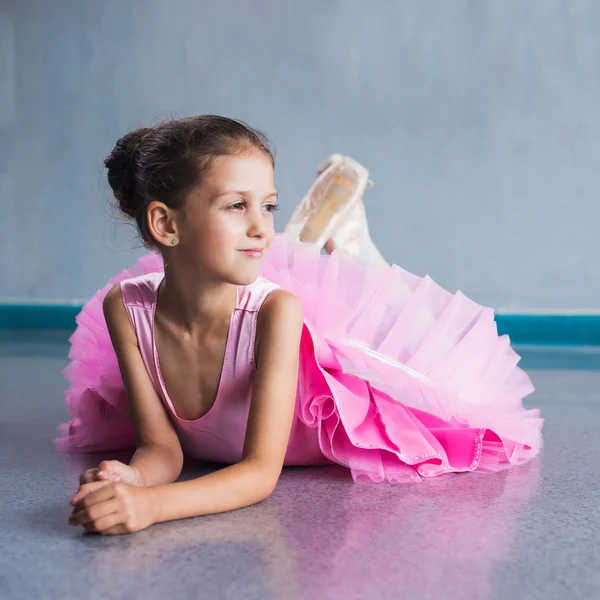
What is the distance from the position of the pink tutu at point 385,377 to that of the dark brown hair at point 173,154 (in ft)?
0.99

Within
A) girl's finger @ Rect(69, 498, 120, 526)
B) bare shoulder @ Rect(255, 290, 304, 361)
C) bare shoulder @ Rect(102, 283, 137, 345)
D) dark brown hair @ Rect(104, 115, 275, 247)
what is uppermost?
dark brown hair @ Rect(104, 115, 275, 247)

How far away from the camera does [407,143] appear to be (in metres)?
3.90

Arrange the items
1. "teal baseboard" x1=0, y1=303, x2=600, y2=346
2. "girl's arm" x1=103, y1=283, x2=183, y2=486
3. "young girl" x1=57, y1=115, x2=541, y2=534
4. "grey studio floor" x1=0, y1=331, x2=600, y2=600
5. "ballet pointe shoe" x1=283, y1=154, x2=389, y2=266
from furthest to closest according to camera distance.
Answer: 1. "teal baseboard" x1=0, y1=303, x2=600, y2=346
2. "ballet pointe shoe" x1=283, y1=154, x2=389, y2=266
3. "girl's arm" x1=103, y1=283, x2=183, y2=486
4. "young girl" x1=57, y1=115, x2=541, y2=534
5. "grey studio floor" x1=0, y1=331, x2=600, y2=600

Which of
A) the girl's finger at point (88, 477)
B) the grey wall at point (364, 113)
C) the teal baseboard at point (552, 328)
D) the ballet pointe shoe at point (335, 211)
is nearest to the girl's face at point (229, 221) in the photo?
the girl's finger at point (88, 477)

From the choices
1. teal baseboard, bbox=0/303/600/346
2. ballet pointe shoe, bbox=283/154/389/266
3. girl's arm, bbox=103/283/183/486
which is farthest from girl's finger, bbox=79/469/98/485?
teal baseboard, bbox=0/303/600/346

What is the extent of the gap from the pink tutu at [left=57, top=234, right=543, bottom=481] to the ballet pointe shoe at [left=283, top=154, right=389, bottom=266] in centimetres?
65

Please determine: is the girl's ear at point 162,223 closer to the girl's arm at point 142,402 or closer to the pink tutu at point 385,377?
the girl's arm at point 142,402

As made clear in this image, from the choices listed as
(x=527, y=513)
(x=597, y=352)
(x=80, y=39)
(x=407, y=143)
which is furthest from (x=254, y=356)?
(x=80, y=39)

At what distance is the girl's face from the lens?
45.3 inches

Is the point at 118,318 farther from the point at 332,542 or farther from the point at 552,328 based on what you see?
the point at 552,328

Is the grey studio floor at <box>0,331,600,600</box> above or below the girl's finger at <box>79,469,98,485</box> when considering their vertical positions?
below

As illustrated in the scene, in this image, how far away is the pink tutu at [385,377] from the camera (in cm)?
131

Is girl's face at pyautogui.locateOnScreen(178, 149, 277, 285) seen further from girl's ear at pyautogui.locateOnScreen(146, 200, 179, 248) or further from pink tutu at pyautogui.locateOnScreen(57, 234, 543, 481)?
pink tutu at pyautogui.locateOnScreen(57, 234, 543, 481)

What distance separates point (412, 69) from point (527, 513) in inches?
121
